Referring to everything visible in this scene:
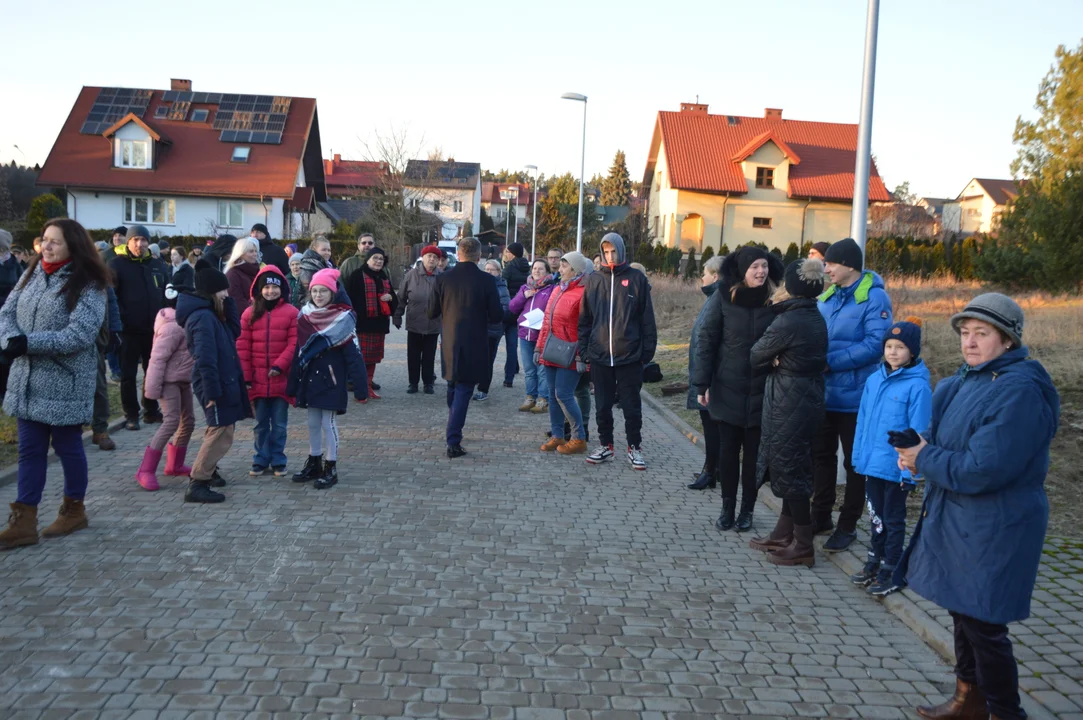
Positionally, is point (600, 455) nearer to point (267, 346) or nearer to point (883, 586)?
point (267, 346)

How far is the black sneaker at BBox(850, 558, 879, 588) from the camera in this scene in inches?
219

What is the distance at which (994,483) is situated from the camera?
11.4 ft

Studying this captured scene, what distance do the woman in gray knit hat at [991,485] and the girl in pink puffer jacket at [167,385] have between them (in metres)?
5.59

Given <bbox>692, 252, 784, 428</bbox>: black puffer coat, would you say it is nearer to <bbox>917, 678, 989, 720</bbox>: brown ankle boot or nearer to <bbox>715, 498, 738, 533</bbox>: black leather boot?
<bbox>715, 498, 738, 533</bbox>: black leather boot

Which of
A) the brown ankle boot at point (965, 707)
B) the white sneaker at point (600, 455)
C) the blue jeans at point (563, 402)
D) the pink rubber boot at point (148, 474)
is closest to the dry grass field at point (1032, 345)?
the blue jeans at point (563, 402)

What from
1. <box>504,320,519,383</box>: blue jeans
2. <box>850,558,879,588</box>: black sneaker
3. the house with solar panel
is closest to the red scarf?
<box>850,558,879,588</box>: black sneaker

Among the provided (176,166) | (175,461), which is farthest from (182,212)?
(175,461)

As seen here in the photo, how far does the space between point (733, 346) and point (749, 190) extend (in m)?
43.9

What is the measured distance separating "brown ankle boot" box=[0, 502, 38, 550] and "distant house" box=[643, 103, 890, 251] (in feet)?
145

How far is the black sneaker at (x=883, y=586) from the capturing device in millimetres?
5371

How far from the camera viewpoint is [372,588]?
5109 millimetres

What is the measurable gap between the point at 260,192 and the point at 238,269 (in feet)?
118

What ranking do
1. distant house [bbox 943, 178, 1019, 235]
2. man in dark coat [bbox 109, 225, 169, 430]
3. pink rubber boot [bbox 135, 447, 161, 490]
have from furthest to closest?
distant house [bbox 943, 178, 1019, 235]
man in dark coat [bbox 109, 225, 169, 430]
pink rubber boot [bbox 135, 447, 161, 490]

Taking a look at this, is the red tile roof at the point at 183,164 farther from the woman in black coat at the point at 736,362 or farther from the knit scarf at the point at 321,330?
the woman in black coat at the point at 736,362
